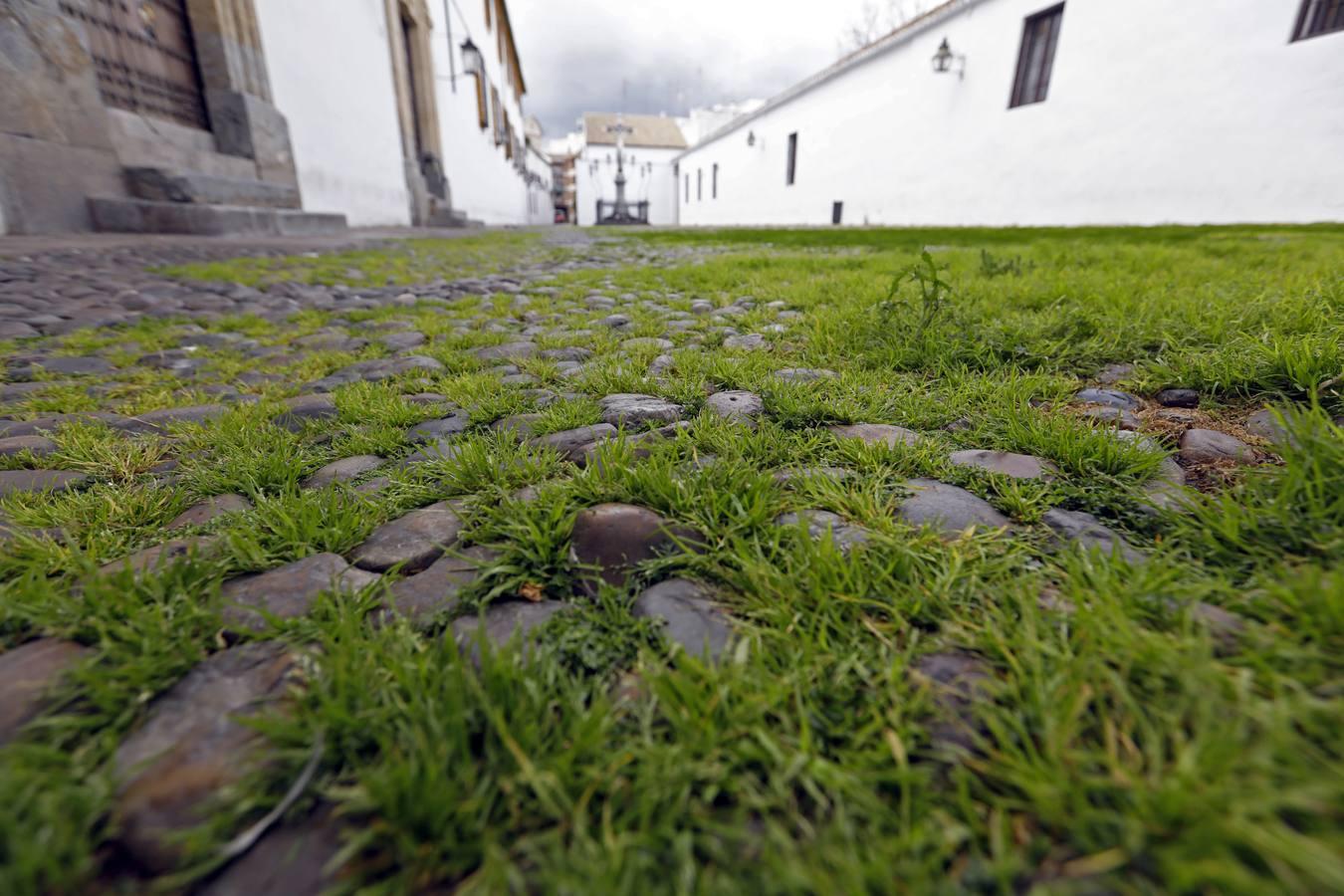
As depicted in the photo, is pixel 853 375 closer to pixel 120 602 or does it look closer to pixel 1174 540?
pixel 1174 540

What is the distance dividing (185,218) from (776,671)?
26.2 feet

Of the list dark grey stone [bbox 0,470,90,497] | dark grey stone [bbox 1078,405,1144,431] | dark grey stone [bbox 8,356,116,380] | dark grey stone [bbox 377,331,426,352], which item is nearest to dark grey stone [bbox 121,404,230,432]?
dark grey stone [bbox 0,470,90,497]

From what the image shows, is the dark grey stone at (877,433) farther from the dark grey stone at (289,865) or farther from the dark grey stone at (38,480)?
the dark grey stone at (38,480)

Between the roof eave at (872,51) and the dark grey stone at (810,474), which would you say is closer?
the dark grey stone at (810,474)

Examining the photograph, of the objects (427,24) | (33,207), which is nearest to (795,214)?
(427,24)

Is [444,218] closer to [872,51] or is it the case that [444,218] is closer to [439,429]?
[872,51]

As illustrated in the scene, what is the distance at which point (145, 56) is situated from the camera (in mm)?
6551

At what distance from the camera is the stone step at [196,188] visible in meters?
6.11

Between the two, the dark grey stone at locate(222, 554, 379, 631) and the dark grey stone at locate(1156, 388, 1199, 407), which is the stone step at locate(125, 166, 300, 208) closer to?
the dark grey stone at locate(222, 554, 379, 631)

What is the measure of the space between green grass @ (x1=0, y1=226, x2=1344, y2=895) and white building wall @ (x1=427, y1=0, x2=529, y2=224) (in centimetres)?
1750

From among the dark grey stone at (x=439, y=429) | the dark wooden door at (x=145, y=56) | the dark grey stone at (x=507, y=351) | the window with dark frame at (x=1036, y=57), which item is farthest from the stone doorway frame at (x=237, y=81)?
the window with dark frame at (x=1036, y=57)

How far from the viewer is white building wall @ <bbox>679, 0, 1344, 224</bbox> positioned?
9.10 meters

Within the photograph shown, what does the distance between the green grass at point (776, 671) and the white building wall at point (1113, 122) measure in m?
11.4

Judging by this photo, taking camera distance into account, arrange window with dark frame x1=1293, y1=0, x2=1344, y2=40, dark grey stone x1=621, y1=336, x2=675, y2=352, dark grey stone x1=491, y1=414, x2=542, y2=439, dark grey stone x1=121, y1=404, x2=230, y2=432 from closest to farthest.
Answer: dark grey stone x1=491, y1=414, x2=542, y2=439 < dark grey stone x1=121, y1=404, x2=230, y2=432 < dark grey stone x1=621, y1=336, x2=675, y2=352 < window with dark frame x1=1293, y1=0, x2=1344, y2=40
